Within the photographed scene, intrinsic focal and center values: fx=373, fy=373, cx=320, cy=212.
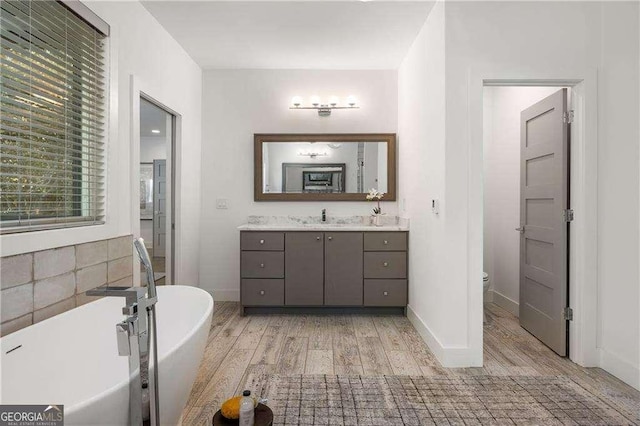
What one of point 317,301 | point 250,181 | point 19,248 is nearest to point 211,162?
point 250,181

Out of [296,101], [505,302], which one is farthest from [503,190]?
[296,101]

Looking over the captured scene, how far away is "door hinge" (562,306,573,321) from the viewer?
8.77 ft

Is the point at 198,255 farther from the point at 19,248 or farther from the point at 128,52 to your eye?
the point at 19,248

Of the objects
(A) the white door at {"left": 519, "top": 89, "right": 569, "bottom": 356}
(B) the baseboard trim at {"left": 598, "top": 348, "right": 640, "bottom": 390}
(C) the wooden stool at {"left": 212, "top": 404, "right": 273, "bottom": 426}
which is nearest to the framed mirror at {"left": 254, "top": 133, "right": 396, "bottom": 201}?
(A) the white door at {"left": 519, "top": 89, "right": 569, "bottom": 356}

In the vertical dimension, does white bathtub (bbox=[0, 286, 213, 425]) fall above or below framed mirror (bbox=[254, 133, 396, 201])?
below

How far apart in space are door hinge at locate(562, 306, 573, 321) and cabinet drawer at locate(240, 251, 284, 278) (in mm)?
2379

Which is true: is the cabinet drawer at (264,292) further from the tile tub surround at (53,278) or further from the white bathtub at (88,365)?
the white bathtub at (88,365)

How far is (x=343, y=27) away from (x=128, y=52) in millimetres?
1726

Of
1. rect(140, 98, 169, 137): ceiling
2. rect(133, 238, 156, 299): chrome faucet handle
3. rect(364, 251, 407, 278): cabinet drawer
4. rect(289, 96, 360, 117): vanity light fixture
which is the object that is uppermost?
rect(140, 98, 169, 137): ceiling

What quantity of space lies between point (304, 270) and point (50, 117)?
242 centimetres

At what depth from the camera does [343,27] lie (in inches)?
127

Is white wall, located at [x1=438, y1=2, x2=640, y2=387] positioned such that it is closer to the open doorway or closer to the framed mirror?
the framed mirror

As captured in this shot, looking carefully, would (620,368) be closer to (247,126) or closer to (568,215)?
(568,215)

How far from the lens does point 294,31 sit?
130 inches
